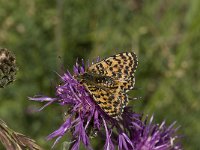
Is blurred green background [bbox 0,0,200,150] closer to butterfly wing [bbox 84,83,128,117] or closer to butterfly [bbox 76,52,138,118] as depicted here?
butterfly [bbox 76,52,138,118]

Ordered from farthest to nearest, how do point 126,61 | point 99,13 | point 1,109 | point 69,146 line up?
1. point 99,13
2. point 1,109
3. point 126,61
4. point 69,146

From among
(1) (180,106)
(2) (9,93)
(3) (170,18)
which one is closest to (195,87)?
(1) (180,106)

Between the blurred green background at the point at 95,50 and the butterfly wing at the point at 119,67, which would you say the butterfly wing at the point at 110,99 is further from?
the blurred green background at the point at 95,50

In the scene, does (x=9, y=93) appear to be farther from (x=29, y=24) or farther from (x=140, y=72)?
(x=140, y=72)

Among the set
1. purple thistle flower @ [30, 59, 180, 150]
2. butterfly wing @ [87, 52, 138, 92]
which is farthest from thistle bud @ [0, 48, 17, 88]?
butterfly wing @ [87, 52, 138, 92]

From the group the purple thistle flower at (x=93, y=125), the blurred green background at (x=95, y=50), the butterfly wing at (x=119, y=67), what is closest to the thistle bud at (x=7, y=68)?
the purple thistle flower at (x=93, y=125)

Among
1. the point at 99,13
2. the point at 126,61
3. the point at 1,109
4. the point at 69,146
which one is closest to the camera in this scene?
the point at 69,146
